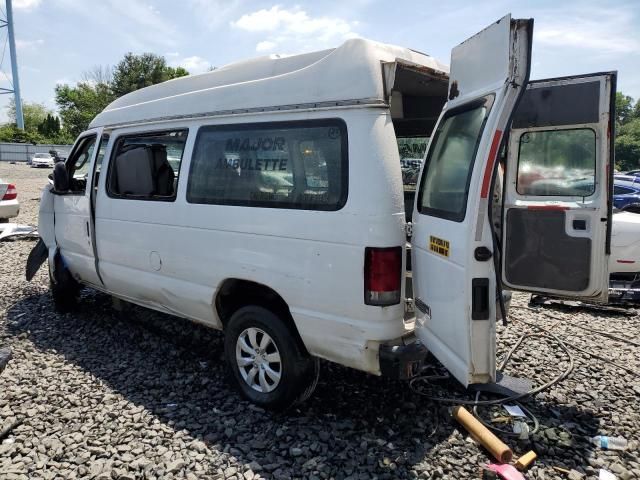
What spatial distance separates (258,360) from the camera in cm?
351

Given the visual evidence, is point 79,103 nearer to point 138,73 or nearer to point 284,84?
point 138,73

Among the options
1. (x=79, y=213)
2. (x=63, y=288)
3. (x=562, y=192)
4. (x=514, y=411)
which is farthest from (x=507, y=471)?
(x=63, y=288)

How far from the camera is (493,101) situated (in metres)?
2.55

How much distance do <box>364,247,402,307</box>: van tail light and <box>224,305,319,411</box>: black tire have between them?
28.1 inches

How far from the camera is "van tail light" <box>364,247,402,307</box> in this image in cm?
283

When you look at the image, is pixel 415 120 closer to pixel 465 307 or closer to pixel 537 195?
pixel 537 195

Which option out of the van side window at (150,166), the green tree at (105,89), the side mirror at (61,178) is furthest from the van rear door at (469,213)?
the green tree at (105,89)

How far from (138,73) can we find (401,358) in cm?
4966

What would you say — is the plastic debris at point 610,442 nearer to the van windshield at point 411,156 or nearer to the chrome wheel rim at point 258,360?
the chrome wheel rim at point 258,360

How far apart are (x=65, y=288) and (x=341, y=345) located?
3.85 metres

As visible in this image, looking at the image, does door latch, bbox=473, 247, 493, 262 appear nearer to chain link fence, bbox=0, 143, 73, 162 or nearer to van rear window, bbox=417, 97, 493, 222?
A: van rear window, bbox=417, 97, 493, 222

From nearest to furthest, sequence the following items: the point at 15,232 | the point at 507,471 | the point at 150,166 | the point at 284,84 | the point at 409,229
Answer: the point at 507,471, the point at 409,229, the point at 284,84, the point at 150,166, the point at 15,232

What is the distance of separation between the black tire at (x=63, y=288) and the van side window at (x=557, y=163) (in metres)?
4.77

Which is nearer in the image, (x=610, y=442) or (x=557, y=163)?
(x=610, y=442)
